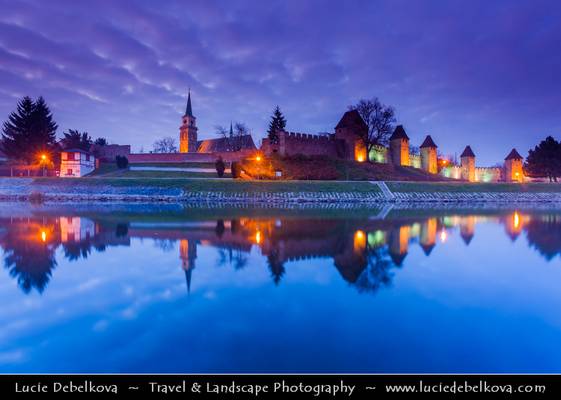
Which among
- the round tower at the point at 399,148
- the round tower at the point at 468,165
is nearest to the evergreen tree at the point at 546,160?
the round tower at the point at 468,165

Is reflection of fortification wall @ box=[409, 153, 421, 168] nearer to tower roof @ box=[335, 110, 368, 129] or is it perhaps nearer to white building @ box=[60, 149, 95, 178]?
tower roof @ box=[335, 110, 368, 129]

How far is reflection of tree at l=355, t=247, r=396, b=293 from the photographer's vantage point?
6495 mm

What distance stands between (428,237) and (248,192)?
24395mm

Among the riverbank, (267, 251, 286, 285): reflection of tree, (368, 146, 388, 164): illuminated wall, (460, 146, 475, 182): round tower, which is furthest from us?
(460, 146, 475, 182): round tower

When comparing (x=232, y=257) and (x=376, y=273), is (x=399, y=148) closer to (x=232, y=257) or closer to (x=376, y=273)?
(x=232, y=257)

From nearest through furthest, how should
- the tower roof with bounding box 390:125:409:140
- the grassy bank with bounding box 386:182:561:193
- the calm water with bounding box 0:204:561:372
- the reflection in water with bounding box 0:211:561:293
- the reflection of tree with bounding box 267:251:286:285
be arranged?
the calm water with bounding box 0:204:561:372 < the reflection of tree with bounding box 267:251:286:285 < the reflection in water with bounding box 0:211:561:293 < the grassy bank with bounding box 386:182:561:193 < the tower roof with bounding box 390:125:409:140

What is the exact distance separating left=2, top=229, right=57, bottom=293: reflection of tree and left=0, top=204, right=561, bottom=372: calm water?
4cm

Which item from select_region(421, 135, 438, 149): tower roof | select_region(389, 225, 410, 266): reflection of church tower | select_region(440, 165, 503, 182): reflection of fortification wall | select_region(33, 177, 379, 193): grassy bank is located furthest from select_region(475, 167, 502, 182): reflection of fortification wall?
select_region(389, 225, 410, 266): reflection of church tower

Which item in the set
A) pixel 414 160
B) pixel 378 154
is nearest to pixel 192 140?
pixel 378 154

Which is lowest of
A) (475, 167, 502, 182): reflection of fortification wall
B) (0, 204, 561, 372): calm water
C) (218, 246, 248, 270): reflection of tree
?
(0, 204, 561, 372): calm water

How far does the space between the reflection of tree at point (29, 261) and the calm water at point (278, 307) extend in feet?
0.13

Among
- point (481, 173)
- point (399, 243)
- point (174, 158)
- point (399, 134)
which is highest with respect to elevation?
point (399, 134)

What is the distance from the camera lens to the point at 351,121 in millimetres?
58156
